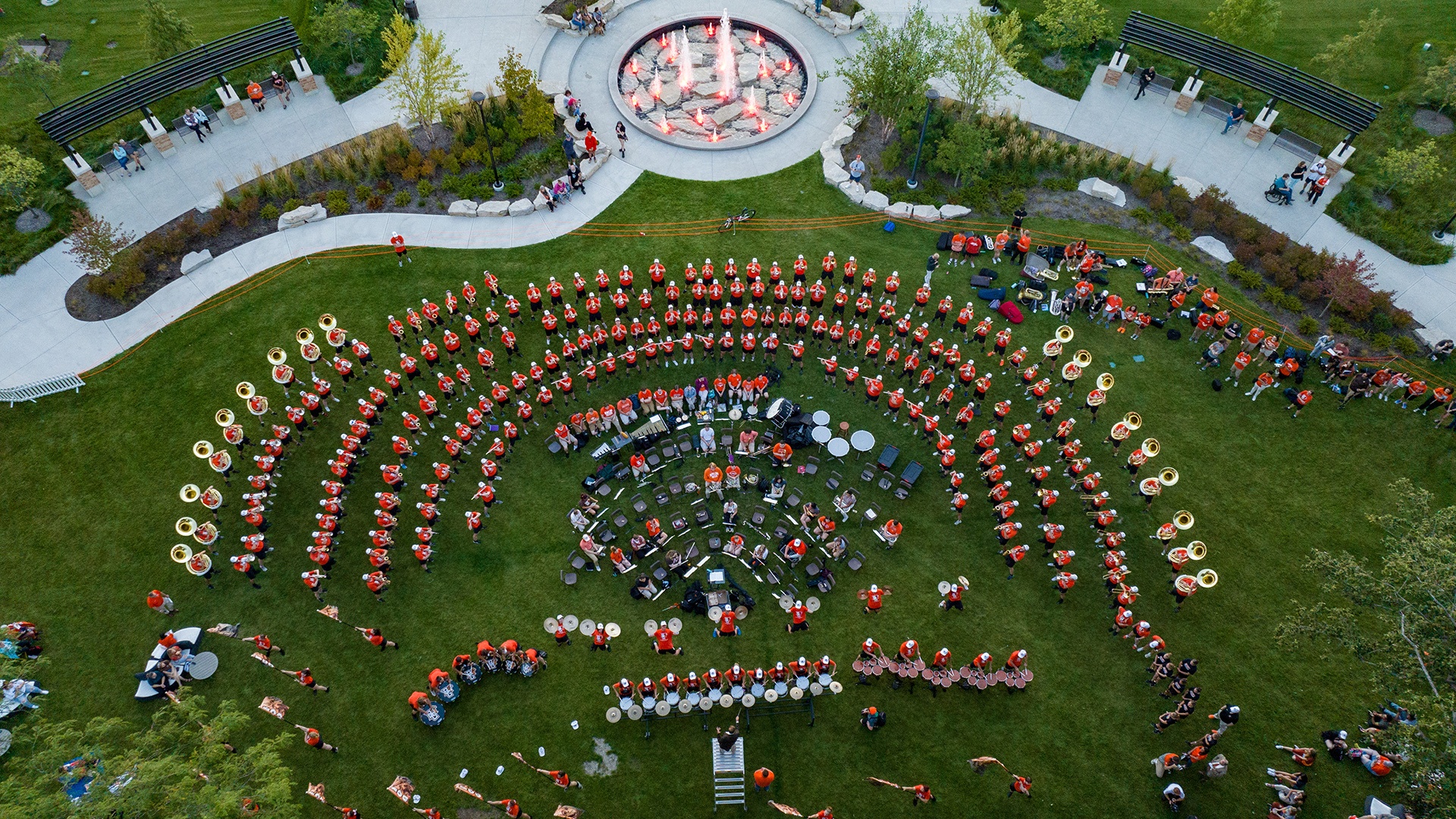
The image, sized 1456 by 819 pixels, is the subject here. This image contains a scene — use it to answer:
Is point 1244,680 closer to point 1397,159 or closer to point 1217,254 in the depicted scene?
point 1217,254

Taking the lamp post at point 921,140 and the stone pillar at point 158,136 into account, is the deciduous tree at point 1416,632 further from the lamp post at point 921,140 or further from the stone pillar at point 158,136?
the stone pillar at point 158,136

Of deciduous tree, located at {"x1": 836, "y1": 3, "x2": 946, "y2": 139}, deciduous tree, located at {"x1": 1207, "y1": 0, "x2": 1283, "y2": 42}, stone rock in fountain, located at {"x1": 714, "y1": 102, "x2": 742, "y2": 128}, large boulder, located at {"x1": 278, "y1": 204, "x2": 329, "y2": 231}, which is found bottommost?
large boulder, located at {"x1": 278, "y1": 204, "x2": 329, "y2": 231}

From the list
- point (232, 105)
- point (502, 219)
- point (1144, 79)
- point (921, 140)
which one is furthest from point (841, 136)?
point (232, 105)

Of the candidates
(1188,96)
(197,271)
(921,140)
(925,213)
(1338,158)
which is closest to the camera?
A: (197,271)

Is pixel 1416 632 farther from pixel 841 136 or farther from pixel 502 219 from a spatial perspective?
pixel 502 219

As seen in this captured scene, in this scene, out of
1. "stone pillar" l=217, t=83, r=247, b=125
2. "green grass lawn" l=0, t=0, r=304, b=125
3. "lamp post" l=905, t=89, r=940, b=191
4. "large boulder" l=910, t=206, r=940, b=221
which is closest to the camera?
"lamp post" l=905, t=89, r=940, b=191

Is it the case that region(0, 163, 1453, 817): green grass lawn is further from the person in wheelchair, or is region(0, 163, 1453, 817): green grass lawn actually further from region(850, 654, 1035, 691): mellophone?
the person in wheelchair

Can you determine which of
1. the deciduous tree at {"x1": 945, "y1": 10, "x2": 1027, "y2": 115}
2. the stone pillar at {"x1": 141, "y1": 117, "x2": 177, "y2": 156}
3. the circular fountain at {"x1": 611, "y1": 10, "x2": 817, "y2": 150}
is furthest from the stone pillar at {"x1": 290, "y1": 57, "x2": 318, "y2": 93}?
the deciduous tree at {"x1": 945, "y1": 10, "x2": 1027, "y2": 115}

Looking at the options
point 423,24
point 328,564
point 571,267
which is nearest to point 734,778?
point 328,564
